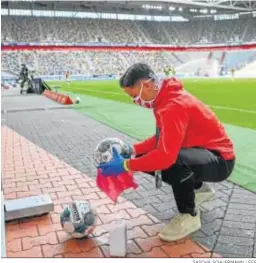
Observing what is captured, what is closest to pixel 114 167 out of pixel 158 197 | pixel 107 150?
pixel 107 150

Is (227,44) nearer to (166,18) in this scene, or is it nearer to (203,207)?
(166,18)

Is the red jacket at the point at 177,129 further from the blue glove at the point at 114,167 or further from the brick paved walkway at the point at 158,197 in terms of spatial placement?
the brick paved walkway at the point at 158,197

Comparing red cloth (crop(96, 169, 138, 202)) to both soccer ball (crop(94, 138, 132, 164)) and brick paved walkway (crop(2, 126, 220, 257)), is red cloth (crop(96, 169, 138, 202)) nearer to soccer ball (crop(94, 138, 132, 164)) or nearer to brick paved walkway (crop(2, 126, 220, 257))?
soccer ball (crop(94, 138, 132, 164))

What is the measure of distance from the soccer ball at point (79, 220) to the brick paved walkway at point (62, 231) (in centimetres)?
9

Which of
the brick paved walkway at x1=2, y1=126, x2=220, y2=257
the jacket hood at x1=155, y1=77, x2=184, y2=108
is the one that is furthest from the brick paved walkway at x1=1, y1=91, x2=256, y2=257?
the jacket hood at x1=155, y1=77, x2=184, y2=108

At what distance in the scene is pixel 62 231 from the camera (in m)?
3.36

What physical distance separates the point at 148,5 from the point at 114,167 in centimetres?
5547

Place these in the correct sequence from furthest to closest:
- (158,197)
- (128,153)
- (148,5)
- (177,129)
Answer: (148,5) → (158,197) → (128,153) → (177,129)

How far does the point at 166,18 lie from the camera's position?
204ft

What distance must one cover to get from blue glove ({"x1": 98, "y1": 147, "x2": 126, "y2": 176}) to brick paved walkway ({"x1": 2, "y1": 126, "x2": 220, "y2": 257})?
0.58 meters

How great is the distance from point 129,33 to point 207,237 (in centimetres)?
5609

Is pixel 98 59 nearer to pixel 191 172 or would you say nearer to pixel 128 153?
pixel 128 153

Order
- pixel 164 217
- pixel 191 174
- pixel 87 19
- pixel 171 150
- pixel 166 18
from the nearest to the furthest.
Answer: pixel 171 150 < pixel 191 174 < pixel 164 217 < pixel 87 19 < pixel 166 18

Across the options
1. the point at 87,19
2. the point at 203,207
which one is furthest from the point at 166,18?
the point at 203,207
